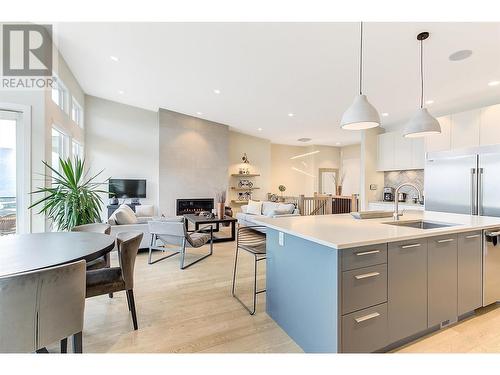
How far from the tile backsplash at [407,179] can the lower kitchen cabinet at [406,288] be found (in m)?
4.24

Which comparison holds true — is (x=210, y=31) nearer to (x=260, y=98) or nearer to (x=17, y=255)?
(x=260, y=98)

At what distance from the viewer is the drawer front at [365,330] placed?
1.56 metres

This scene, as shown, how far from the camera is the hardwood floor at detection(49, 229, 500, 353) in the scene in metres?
1.88

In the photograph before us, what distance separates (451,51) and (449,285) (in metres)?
2.62

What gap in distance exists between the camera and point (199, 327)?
2146mm

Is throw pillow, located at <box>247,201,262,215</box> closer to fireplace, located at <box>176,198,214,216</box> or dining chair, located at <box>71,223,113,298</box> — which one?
fireplace, located at <box>176,198,214,216</box>

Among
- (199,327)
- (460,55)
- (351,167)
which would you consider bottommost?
(199,327)

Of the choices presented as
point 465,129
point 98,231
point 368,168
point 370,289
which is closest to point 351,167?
point 368,168

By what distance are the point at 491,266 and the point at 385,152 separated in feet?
12.8

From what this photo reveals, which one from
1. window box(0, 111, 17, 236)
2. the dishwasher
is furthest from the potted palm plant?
the dishwasher

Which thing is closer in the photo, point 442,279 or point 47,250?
point 47,250

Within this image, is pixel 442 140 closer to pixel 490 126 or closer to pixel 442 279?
pixel 490 126

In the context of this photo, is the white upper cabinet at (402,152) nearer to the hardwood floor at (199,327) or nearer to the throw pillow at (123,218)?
the hardwood floor at (199,327)

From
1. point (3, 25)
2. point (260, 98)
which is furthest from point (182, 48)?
point (3, 25)
